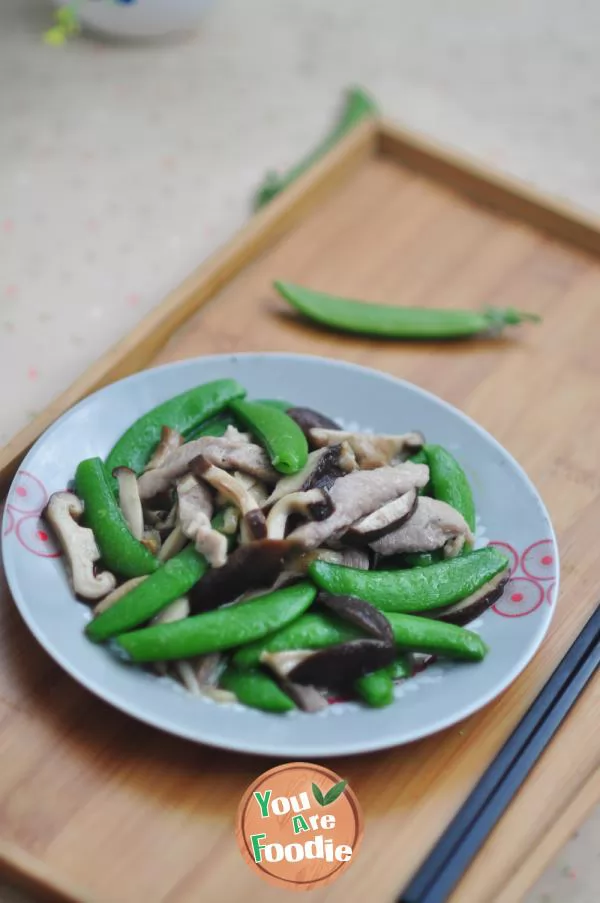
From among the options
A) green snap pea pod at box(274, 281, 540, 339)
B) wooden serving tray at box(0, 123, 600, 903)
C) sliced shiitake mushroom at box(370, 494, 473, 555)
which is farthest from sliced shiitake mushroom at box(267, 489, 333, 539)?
green snap pea pod at box(274, 281, 540, 339)

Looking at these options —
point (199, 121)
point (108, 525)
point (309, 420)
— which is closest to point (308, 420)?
point (309, 420)

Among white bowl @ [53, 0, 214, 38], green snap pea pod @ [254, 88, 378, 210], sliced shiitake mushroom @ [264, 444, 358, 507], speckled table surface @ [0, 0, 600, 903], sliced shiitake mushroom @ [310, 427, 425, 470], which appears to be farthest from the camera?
white bowl @ [53, 0, 214, 38]

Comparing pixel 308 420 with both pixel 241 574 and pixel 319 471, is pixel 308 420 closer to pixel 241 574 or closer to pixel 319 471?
pixel 319 471

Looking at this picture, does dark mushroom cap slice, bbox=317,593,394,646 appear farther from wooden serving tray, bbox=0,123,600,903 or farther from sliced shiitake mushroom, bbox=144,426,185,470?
sliced shiitake mushroom, bbox=144,426,185,470

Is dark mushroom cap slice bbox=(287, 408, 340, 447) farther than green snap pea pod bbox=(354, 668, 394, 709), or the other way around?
dark mushroom cap slice bbox=(287, 408, 340, 447)

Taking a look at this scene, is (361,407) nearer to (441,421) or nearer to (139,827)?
(441,421)

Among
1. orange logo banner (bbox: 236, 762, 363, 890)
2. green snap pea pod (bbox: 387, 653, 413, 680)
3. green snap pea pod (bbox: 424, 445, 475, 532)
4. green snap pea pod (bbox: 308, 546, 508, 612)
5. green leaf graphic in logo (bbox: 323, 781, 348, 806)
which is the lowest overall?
orange logo banner (bbox: 236, 762, 363, 890)

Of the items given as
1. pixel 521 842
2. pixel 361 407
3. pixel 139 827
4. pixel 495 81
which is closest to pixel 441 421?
pixel 361 407
